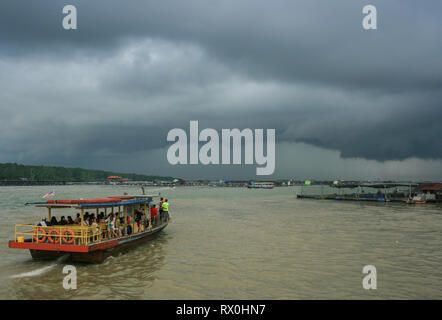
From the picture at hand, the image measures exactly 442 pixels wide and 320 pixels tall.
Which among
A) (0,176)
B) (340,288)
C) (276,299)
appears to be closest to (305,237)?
(340,288)

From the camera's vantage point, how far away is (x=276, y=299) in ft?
31.9

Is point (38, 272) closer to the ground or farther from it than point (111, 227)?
closer to the ground

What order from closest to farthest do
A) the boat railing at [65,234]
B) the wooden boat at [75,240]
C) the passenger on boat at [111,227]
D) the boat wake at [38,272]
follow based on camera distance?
the boat wake at [38,272]
the wooden boat at [75,240]
the boat railing at [65,234]
the passenger on boat at [111,227]

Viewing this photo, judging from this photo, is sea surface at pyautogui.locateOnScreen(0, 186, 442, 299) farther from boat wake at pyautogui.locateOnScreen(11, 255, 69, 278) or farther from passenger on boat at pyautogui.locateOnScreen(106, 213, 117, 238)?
passenger on boat at pyautogui.locateOnScreen(106, 213, 117, 238)

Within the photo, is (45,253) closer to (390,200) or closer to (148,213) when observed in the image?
(148,213)

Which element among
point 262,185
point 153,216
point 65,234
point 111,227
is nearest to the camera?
point 65,234

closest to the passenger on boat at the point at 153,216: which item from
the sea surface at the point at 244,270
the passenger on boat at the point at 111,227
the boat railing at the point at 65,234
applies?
the sea surface at the point at 244,270

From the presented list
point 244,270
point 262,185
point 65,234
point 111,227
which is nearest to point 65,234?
point 65,234

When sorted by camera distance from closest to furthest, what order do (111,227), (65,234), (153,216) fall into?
(65,234) → (111,227) → (153,216)

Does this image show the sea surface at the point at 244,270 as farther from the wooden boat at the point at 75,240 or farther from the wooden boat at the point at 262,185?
the wooden boat at the point at 262,185

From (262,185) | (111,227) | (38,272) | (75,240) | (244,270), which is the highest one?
(111,227)

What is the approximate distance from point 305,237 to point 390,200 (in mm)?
44333

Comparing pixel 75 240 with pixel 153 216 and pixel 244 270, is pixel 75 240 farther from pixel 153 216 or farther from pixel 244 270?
pixel 244 270
